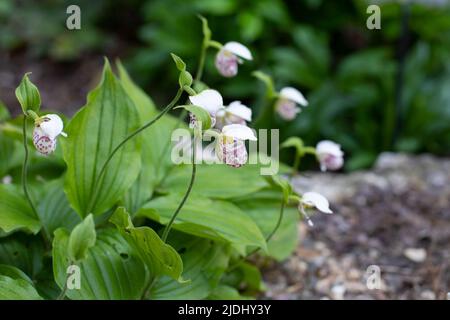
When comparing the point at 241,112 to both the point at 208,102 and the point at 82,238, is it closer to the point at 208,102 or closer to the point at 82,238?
the point at 208,102

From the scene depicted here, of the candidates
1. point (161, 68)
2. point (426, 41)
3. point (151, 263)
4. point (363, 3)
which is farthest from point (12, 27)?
point (151, 263)

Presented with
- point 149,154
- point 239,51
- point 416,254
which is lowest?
point 416,254

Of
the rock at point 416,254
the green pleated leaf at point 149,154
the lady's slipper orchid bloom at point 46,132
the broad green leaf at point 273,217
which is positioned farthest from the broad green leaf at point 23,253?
the rock at point 416,254

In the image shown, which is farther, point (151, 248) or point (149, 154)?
point (149, 154)

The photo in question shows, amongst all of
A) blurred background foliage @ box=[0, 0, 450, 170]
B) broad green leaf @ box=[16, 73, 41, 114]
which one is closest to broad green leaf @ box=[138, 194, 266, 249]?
broad green leaf @ box=[16, 73, 41, 114]

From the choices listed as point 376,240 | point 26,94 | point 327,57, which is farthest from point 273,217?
point 327,57

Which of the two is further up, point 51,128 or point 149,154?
point 51,128

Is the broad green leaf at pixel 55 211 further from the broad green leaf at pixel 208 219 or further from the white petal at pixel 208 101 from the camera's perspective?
the white petal at pixel 208 101
